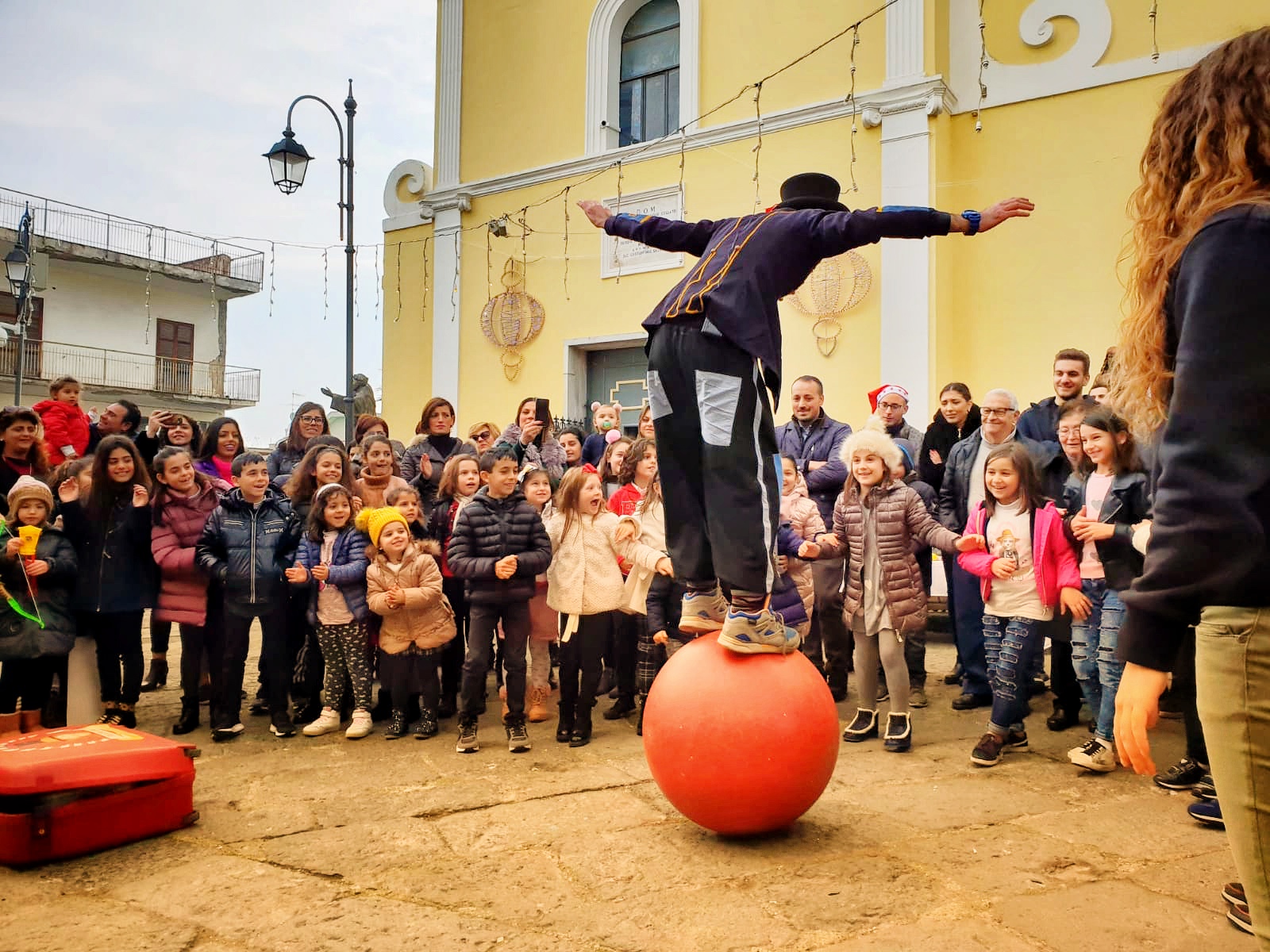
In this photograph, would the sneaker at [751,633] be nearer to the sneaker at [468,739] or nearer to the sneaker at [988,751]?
the sneaker at [988,751]

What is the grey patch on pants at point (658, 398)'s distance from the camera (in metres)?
3.56

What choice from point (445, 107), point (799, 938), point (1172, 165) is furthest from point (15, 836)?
point (445, 107)

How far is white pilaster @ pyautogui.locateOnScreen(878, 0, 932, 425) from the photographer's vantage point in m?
9.68

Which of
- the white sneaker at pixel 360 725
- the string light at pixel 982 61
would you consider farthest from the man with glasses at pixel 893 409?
the string light at pixel 982 61

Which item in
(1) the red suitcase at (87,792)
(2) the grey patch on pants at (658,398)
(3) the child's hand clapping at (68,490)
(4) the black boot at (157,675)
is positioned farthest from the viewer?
(4) the black boot at (157,675)

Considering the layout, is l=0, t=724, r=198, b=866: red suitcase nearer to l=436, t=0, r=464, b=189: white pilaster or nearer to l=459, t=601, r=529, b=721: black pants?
l=459, t=601, r=529, b=721: black pants

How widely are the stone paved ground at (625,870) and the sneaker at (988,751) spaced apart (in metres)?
0.10

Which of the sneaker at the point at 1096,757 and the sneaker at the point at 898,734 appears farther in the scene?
the sneaker at the point at 898,734

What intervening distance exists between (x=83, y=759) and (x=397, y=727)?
1.94m

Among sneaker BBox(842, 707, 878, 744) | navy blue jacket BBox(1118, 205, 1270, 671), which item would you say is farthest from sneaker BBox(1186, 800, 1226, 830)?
navy blue jacket BBox(1118, 205, 1270, 671)

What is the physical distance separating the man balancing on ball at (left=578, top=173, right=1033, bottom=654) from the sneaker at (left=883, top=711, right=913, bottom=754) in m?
1.65

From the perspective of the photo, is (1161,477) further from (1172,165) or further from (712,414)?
(712,414)

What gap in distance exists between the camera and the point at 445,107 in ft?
43.5

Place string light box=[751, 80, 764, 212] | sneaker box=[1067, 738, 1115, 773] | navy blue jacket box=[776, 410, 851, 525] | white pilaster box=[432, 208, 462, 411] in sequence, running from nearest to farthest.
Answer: sneaker box=[1067, 738, 1115, 773] → navy blue jacket box=[776, 410, 851, 525] → string light box=[751, 80, 764, 212] → white pilaster box=[432, 208, 462, 411]
